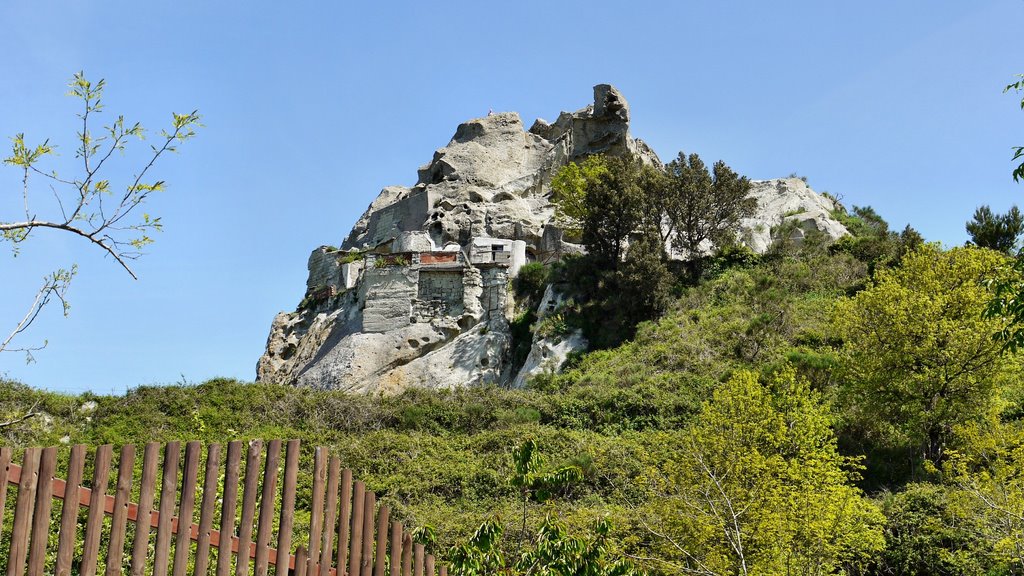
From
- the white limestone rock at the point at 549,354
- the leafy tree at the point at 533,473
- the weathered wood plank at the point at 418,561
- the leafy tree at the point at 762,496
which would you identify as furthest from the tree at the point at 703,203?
the weathered wood plank at the point at 418,561

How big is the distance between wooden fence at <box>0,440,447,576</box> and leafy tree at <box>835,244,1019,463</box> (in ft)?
54.5

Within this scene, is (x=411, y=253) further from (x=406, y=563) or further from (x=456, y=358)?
(x=406, y=563)

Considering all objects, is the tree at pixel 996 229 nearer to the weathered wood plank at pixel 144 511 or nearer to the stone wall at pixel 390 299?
the stone wall at pixel 390 299

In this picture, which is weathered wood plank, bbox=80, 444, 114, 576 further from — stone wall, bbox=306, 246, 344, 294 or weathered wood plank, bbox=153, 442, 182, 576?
stone wall, bbox=306, 246, 344, 294

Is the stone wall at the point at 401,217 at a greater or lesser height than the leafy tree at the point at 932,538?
greater

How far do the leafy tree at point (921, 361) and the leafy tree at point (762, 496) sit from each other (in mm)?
5062

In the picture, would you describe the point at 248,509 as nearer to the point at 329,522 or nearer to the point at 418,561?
the point at 329,522

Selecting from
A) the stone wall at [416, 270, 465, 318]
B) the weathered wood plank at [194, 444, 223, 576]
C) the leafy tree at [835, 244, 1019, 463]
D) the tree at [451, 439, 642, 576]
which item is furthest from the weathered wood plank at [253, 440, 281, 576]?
the stone wall at [416, 270, 465, 318]

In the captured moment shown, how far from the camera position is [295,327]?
4053 cm

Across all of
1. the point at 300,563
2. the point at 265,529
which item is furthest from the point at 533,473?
the point at 265,529

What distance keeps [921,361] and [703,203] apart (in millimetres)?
15125

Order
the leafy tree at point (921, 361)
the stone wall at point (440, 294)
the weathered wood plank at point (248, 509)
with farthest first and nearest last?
the stone wall at point (440, 294) < the leafy tree at point (921, 361) < the weathered wood plank at point (248, 509)

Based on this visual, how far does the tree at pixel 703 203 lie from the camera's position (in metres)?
33.5

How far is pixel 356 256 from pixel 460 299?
8.30 metres
